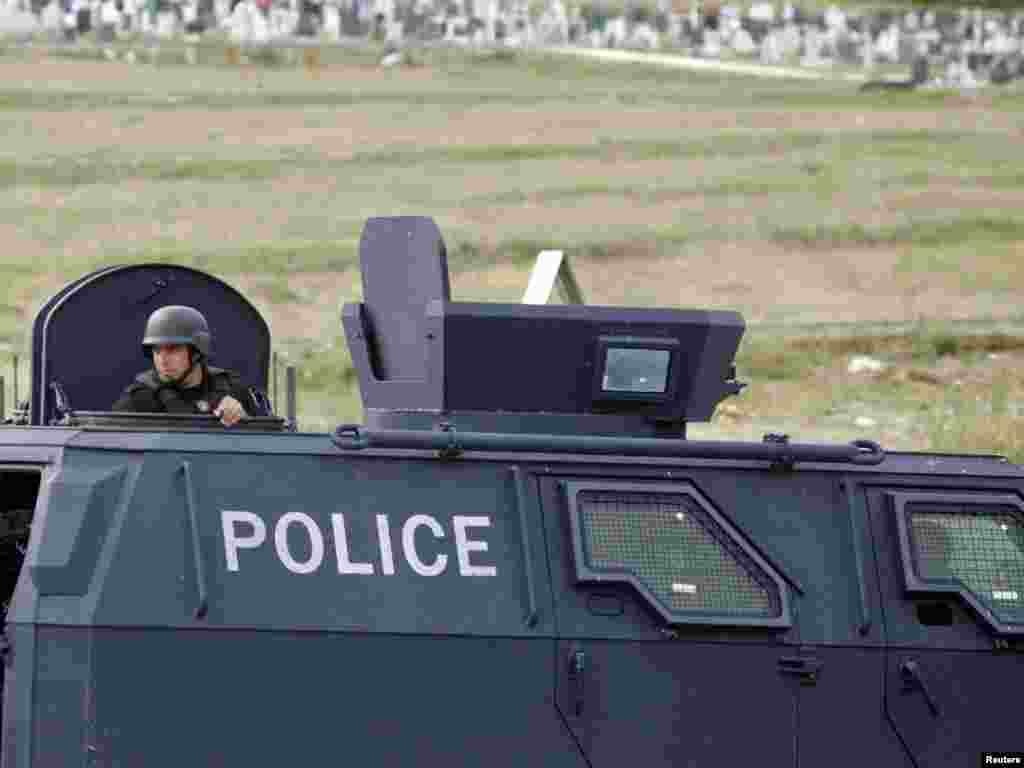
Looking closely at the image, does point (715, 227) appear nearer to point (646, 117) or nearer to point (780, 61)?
point (646, 117)

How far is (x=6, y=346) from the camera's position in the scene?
28.2 meters

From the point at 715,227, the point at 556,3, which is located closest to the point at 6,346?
the point at 715,227

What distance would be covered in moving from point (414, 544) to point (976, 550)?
1.89 meters

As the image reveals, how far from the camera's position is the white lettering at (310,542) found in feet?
28.0

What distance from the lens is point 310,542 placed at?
857 centimetres

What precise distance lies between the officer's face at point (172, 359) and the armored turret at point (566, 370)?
87 cm

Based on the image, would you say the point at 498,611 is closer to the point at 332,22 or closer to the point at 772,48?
the point at 332,22

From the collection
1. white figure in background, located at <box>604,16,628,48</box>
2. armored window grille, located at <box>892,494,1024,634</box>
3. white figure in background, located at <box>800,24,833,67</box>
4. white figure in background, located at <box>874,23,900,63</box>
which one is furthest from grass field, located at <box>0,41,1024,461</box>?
armored window grille, located at <box>892,494,1024,634</box>

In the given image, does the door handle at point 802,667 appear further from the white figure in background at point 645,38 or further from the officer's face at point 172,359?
the white figure in background at point 645,38

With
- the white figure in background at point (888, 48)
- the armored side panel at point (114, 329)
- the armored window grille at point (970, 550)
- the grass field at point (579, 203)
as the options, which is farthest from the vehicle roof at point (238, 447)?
the white figure in background at point (888, 48)

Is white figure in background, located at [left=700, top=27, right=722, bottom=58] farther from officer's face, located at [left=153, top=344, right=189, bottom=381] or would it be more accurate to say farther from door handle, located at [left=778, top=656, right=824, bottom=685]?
door handle, located at [left=778, top=656, right=824, bottom=685]

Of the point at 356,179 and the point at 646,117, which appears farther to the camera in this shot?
the point at 646,117

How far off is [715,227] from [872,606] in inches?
1139

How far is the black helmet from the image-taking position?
1016 centimetres
